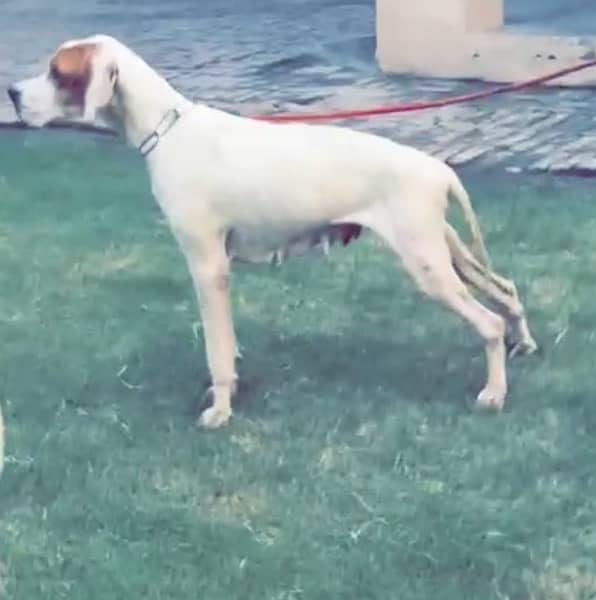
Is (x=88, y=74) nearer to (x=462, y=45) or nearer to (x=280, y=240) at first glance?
(x=280, y=240)

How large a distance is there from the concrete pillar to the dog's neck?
626cm

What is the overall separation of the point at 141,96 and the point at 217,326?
2.44 ft

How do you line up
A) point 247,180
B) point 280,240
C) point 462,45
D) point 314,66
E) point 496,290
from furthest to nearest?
point 314,66 → point 462,45 → point 496,290 → point 280,240 → point 247,180

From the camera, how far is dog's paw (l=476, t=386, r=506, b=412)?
545 cm

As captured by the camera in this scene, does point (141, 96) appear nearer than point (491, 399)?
Yes

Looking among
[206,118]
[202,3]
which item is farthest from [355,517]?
[202,3]

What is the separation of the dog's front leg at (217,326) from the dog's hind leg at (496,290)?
71 cm

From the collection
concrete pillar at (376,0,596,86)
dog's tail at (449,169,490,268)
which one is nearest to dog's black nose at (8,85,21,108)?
dog's tail at (449,169,490,268)

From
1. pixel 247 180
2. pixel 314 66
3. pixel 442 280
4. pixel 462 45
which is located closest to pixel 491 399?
pixel 442 280

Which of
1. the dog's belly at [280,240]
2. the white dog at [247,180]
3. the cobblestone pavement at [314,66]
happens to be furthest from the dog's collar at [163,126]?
the cobblestone pavement at [314,66]

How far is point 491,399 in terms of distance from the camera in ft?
17.9

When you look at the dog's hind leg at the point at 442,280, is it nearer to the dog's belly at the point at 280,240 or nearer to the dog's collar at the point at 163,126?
the dog's belly at the point at 280,240

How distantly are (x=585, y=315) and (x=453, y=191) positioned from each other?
1.18 meters

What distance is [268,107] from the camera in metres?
10.5
